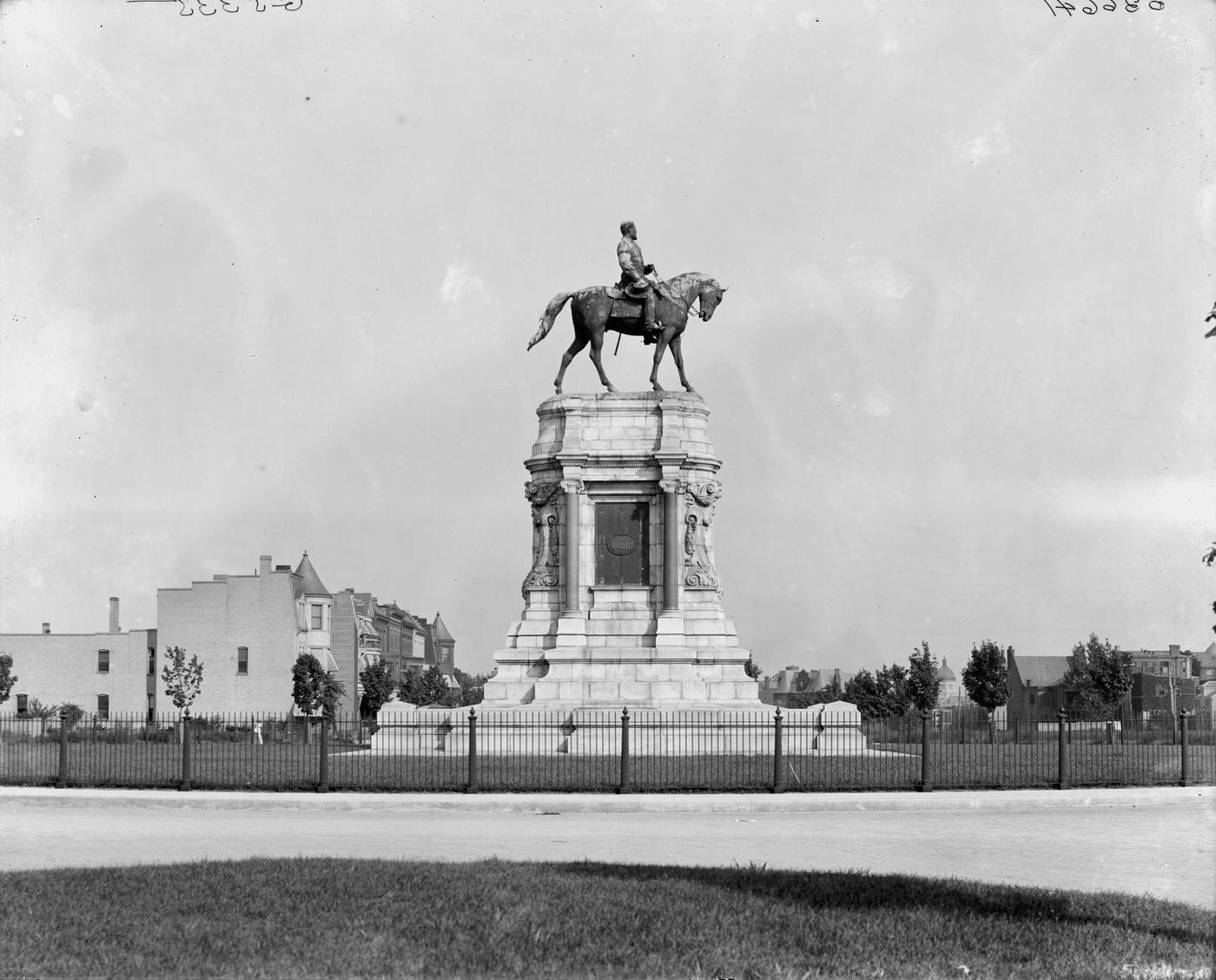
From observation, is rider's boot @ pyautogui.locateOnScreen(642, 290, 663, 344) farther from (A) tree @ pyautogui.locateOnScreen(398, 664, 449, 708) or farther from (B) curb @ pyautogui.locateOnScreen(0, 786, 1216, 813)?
(A) tree @ pyautogui.locateOnScreen(398, 664, 449, 708)

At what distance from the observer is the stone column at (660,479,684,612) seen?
3538 centimetres

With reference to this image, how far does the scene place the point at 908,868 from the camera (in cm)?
1503

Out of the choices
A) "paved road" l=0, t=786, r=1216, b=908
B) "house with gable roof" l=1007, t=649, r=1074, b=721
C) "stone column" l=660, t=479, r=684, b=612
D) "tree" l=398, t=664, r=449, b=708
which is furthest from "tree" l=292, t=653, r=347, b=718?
"house with gable roof" l=1007, t=649, r=1074, b=721

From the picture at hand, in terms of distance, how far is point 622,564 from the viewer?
3625 cm

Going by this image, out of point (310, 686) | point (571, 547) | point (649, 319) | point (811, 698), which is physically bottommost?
point (811, 698)

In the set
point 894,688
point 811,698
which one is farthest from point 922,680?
point 811,698

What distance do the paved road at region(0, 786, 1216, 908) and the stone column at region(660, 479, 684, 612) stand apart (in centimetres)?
1259

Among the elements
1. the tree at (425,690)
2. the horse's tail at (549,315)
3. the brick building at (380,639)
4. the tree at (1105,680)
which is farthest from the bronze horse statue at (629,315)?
the brick building at (380,639)

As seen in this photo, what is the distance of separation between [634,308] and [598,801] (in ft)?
57.7

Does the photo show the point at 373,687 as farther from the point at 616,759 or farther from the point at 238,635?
the point at 616,759

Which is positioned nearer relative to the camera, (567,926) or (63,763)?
(567,926)

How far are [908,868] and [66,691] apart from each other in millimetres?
74508

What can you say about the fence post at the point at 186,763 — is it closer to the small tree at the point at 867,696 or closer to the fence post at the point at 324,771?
the fence post at the point at 324,771

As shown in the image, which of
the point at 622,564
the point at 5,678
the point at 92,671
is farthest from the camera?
the point at 92,671
